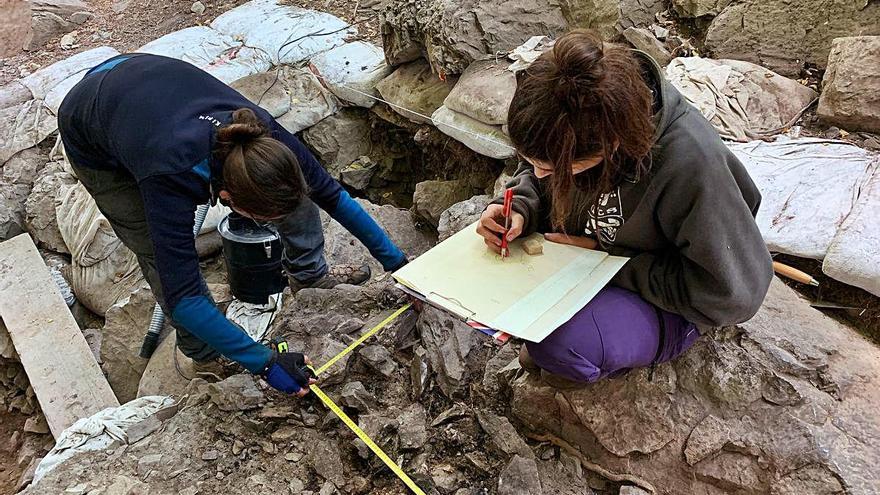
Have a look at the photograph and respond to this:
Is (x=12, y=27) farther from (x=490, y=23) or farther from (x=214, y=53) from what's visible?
(x=490, y=23)

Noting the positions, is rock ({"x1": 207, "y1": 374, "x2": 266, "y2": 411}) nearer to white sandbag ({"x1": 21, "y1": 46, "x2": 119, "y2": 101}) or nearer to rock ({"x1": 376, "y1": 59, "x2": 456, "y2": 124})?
rock ({"x1": 376, "y1": 59, "x2": 456, "y2": 124})

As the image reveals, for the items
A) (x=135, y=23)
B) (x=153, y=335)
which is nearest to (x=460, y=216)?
(x=153, y=335)

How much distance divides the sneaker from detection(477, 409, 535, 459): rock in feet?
4.18

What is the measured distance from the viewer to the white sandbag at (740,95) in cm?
334

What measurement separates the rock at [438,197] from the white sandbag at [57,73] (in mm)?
3204

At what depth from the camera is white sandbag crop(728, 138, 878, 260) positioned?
2.62 m

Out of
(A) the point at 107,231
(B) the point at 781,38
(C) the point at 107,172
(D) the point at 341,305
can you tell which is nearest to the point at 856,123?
(B) the point at 781,38

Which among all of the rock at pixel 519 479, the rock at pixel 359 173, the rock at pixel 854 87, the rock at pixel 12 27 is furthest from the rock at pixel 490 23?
the rock at pixel 12 27

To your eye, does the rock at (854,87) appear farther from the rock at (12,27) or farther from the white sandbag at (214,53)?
the rock at (12,27)

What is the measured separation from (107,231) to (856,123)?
484 centimetres

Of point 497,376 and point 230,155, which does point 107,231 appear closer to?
point 230,155

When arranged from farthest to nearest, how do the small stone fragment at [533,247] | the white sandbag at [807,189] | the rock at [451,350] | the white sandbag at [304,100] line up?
1. the white sandbag at [304,100]
2. the white sandbag at [807,189]
3. the rock at [451,350]
4. the small stone fragment at [533,247]

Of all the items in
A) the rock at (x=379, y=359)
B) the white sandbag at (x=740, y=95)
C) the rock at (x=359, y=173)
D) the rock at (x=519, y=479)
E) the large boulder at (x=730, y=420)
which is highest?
the white sandbag at (x=740, y=95)

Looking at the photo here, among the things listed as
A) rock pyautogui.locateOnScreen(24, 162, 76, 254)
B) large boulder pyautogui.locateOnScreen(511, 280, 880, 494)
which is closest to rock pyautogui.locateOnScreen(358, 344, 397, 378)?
large boulder pyautogui.locateOnScreen(511, 280, 880, 494)
